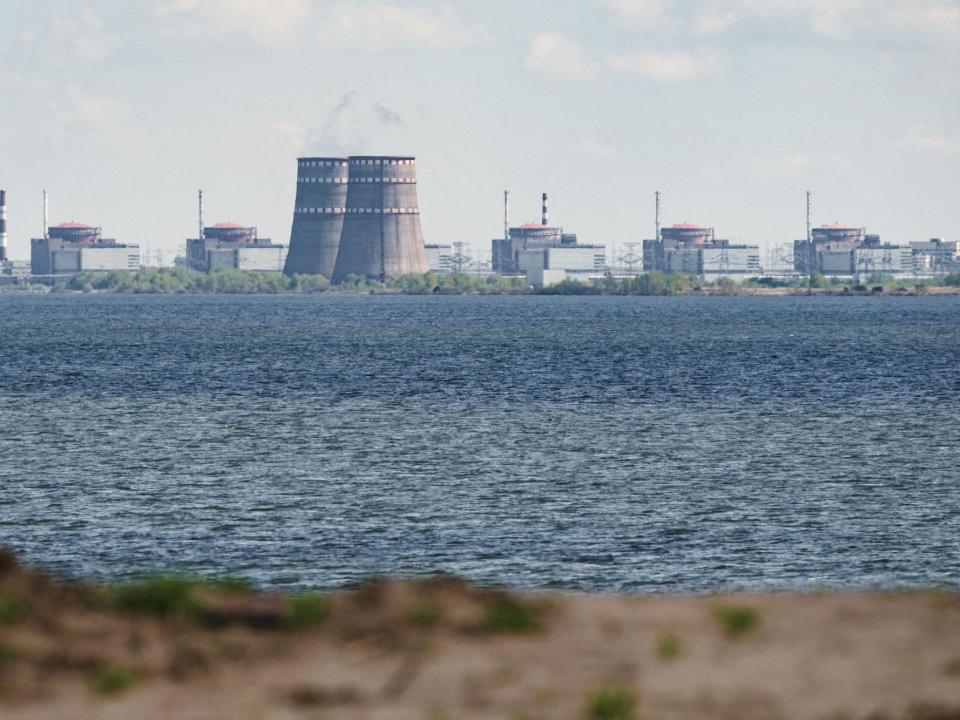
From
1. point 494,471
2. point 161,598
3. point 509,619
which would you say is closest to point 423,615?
point 509,619

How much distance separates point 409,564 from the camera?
1215 inches

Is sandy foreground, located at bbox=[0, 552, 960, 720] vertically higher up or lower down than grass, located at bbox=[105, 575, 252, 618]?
lower down

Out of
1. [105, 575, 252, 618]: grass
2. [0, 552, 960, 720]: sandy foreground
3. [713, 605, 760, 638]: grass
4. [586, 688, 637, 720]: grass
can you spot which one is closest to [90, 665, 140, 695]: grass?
[0, 552, 960, 720]: sandy foreground

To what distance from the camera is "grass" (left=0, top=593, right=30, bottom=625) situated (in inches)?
483

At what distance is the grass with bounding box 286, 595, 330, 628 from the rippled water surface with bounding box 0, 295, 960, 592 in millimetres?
16122

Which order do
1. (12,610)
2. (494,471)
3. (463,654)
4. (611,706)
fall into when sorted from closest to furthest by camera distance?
(611,706), (463,654), (12,610), (494,471)

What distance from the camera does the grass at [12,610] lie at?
12.3 m

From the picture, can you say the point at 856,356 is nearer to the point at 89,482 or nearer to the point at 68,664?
the point at 89,482

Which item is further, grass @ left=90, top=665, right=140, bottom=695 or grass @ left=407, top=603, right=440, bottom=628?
grass @ left=407, top=603, right=440, bottom=628

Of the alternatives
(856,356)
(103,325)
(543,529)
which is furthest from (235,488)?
(103,325)

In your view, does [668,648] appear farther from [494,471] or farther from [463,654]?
[494,471]

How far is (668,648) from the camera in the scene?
1187cm

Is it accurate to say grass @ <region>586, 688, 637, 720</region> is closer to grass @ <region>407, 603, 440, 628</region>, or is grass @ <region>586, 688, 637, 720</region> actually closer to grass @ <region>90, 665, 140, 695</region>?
grass @ <region>407, 603, 440, 628</region>

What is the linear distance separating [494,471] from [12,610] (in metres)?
33.4
